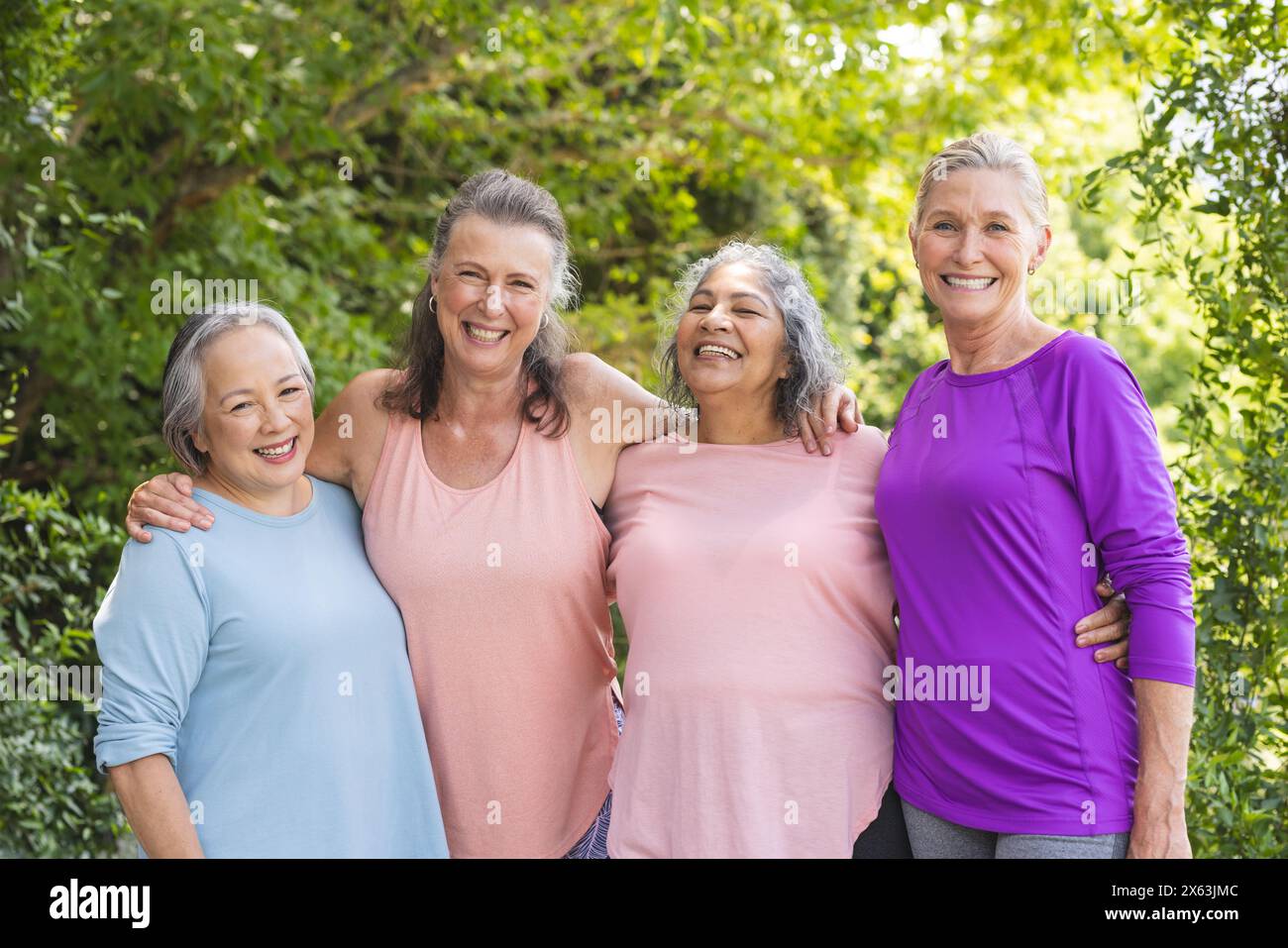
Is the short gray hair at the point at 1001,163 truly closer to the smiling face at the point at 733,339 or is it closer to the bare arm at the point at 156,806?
the smiling face at the point at 733,339

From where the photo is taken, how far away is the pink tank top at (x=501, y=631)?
8.70 ft

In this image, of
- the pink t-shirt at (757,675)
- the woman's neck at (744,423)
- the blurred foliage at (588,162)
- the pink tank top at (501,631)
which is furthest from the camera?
the blurred foliage at (588,162)

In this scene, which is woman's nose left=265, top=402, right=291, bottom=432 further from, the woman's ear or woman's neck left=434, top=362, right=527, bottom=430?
the woman's ear

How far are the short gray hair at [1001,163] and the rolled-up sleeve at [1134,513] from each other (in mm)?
384

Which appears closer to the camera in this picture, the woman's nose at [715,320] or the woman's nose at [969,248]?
the woman's nose at [969,248]

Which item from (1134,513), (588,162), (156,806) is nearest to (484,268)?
(156,806)

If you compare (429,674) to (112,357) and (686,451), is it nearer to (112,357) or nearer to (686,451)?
(686,451)

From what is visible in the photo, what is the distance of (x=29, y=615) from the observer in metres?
4.96

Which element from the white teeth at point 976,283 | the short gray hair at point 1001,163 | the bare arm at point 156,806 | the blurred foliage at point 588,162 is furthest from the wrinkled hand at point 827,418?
the bare arm at point 156,806

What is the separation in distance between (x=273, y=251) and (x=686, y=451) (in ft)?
11.6

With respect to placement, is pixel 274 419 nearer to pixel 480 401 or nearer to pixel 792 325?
pixel 480 401

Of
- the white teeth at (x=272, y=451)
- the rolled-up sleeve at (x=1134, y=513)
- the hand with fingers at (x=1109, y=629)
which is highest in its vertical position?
the white teeth at (x=272, y=451)

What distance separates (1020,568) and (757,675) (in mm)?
569

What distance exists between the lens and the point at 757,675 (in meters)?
2.48
